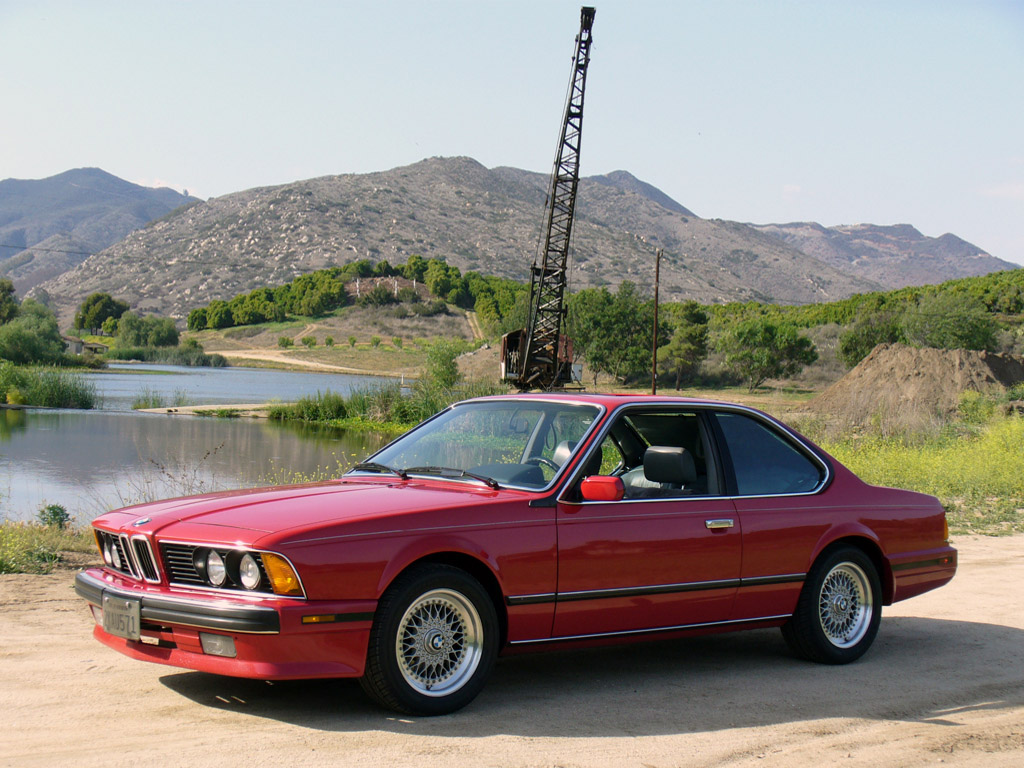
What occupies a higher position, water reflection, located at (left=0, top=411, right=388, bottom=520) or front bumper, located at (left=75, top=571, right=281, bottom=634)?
front bumper, located at (left=75, top=571, right=281, bottom=634)

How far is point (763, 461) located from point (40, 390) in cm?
4451

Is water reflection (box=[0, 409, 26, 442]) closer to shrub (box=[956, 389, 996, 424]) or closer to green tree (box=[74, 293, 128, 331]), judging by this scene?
shrub (box=[956, 389, 996, 424])

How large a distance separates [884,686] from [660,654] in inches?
56.0

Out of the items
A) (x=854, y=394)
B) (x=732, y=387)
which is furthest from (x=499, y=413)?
(x=732, y=387)

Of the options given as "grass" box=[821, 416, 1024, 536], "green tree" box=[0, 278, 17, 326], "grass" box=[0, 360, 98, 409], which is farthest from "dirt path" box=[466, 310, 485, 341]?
"grass" box=[821, 416, 1024, 536]

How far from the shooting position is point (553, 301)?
66812 mm

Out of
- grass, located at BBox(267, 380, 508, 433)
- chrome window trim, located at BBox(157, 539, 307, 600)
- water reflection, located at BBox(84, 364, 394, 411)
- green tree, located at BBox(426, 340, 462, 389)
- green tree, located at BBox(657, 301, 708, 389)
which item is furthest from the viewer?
green tree, located at BBox(657, 301, 708, 389)

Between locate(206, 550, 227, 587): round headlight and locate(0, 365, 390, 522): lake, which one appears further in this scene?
locate(0, 365, 390, 522): lake

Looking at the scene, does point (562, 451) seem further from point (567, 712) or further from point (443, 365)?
point (443, 365)

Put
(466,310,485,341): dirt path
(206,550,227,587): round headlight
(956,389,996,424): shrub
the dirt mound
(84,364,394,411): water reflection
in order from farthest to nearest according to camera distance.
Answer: (466,310,485,341): dirt path, (84,364,394,411): water reflection, the dirt mound, (956,389,996,424): shrub, (206,550,227,587): round headlight

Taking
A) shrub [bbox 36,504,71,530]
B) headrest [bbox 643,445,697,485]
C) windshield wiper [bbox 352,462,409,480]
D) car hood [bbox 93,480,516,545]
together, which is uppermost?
headrest [bbox 643,445,697,485]

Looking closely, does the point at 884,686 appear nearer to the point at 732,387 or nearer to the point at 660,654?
the point at 660,654

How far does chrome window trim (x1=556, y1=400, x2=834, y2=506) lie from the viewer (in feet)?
19.2

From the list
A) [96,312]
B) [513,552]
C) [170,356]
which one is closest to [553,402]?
[513,552]
